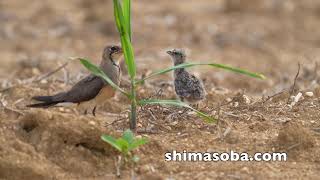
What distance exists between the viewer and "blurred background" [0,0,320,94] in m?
13.1

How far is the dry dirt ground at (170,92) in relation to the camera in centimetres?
617

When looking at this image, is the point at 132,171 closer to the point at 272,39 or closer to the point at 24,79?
the point at 24,79

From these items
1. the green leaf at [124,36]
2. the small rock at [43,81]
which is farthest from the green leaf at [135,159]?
the small rock at [43,81]

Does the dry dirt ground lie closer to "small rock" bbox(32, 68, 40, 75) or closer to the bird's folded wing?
"small rock" bbox(32, 68, 40, 75)

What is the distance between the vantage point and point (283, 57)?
13508 mm

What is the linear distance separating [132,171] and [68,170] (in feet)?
1.51

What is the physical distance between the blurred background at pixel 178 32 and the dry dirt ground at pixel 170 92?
2cm

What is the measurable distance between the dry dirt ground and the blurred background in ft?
0.06

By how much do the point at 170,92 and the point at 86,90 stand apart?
1557mm

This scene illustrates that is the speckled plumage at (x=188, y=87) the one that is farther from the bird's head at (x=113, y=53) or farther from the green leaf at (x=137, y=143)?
the green leaf at (x=137, y=143)

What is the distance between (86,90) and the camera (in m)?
7.30

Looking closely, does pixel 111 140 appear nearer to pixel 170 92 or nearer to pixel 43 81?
pixel 170 92

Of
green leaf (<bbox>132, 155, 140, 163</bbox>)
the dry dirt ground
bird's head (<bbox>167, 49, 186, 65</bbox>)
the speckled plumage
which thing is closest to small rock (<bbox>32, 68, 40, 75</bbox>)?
the dry dirt ground

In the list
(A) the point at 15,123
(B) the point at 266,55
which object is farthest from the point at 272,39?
Answer: (A) the point at 15,123
